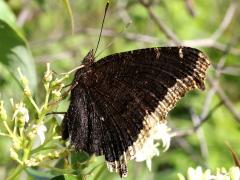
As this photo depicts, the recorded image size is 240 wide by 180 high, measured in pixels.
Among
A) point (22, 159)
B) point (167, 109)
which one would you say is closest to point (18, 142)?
point (22, 159)

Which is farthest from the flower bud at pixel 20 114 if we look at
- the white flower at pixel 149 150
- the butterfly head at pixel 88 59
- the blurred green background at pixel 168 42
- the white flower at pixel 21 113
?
the blurred green background at pixel 168 42

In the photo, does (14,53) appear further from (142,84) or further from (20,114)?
(142,84)

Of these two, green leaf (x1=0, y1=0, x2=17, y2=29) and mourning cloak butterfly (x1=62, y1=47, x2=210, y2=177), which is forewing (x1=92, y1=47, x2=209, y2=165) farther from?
green leaf (x1=0, y1=0, x2=17, y2=29)

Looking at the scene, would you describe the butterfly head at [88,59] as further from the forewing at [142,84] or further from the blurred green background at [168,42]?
the blurred green background at [168,42]

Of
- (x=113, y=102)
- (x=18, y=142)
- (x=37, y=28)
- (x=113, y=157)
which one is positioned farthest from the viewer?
(x=37, y=28)

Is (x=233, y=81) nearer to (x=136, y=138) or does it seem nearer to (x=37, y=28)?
(x=37, y=28)

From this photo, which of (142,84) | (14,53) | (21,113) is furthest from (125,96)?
(14,53)
